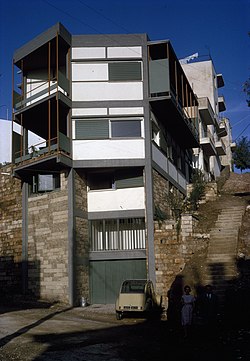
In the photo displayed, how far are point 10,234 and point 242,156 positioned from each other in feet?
110

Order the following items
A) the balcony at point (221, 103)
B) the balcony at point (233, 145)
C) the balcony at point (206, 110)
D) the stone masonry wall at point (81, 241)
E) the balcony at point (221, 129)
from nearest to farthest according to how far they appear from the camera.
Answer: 1. the stone masonry wall at point (81, 241)
2. the balcony at point (206, 110)
3. the balcony at point (221, 129)
4. the balcony at point (221, 103)
5. the balcony at point (233, 145)

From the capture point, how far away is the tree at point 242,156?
51.8 meters

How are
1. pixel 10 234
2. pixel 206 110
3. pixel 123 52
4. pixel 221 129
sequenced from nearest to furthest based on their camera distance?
pixel 123 52
pixel 10 234
pixel 206 110
pixel 221 129

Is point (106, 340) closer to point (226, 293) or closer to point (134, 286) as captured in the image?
point (134, 286)

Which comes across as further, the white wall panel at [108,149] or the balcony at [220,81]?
the balcony at [220,81]

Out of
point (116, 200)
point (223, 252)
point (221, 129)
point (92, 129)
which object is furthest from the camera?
point (221, 129)

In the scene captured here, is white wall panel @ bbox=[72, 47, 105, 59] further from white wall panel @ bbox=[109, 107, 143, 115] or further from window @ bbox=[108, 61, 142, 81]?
white wall panel @ bbox=[109, 107, 143, 115]

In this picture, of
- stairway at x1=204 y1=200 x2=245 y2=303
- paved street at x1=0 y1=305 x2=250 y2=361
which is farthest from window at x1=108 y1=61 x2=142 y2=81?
paved street at x1=0 y1=305 x2=250 y2=361

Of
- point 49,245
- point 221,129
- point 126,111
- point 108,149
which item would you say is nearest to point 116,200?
point 108,149

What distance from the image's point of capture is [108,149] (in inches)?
918

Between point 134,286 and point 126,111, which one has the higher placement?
point 126,111

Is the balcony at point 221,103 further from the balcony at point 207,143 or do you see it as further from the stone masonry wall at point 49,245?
the stone masonry wall at point 49,245

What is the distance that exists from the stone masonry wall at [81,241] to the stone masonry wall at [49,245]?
0.55 metres

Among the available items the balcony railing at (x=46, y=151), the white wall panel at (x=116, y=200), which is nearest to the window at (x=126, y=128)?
the balcony railing at (x=46, y=151)
